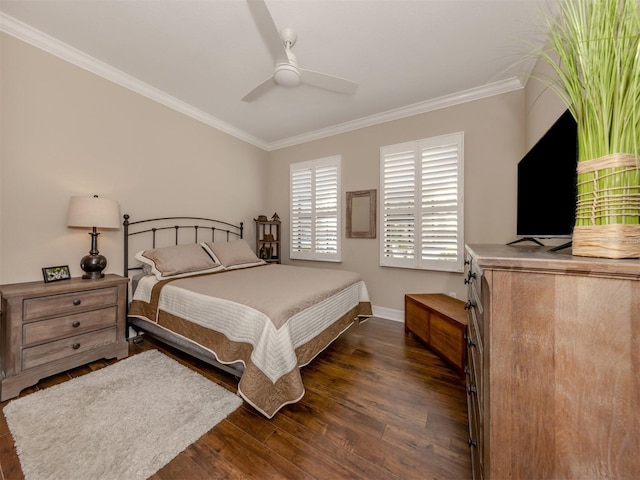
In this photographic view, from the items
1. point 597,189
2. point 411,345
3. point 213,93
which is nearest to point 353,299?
point 411,345

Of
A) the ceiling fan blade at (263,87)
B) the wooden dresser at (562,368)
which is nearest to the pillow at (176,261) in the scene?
the ceiling fan blade at (263,87)

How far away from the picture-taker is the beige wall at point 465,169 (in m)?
2.67

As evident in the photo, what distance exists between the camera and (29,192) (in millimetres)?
2041

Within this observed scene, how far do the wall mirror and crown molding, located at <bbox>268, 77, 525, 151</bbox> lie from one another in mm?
1032

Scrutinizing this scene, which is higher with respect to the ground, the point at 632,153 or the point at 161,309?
the point at 632,153

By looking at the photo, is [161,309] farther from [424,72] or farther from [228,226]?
Answer: [424,72]

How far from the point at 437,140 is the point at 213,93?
2.85 m

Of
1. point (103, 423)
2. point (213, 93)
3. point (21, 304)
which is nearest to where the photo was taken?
point (103, 423)

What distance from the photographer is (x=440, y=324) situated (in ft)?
7.26

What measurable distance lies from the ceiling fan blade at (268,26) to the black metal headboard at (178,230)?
2.35 metres

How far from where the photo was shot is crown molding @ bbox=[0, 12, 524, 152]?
203 centimetres

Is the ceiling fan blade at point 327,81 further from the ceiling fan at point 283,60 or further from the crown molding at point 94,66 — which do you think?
the crown molding at point 94,66

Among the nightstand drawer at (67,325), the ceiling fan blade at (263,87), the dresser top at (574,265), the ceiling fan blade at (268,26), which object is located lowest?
the nightstand drawer at (67,325)

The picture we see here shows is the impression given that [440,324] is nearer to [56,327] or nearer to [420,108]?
[420,108]
